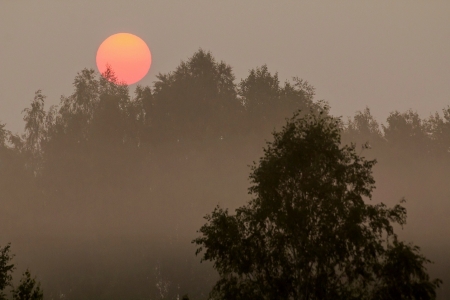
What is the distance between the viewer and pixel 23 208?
79562mm

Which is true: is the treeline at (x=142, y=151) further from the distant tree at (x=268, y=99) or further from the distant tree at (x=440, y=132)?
the distant tree at (x=440, y=132)

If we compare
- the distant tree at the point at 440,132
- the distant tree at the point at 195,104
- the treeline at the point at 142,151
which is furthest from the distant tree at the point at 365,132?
the distant tree at the point at 195,104

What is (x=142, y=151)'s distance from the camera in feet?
263

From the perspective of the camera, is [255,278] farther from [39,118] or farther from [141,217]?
[39,118]

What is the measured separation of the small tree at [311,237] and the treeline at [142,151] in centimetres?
4188

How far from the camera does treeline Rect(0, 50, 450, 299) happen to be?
76.5 metres

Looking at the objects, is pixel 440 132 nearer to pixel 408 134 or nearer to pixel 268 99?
pixel 408 134

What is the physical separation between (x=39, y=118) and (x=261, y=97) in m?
34.6

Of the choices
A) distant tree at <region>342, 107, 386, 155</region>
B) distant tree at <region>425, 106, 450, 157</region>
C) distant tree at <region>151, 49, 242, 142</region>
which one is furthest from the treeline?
distant tree at <region>425, 106, 450, 157</region>

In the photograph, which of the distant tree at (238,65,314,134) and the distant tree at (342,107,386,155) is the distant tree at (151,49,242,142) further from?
the distant tree at (342,107,386,155)

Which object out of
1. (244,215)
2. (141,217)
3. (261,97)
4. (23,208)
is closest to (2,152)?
(23,208)

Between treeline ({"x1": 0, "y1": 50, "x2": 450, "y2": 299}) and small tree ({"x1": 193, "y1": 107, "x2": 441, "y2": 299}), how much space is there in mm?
41880

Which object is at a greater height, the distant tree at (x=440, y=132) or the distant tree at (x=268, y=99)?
the distant tree at (x=440, y=132)

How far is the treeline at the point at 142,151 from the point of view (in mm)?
76500
